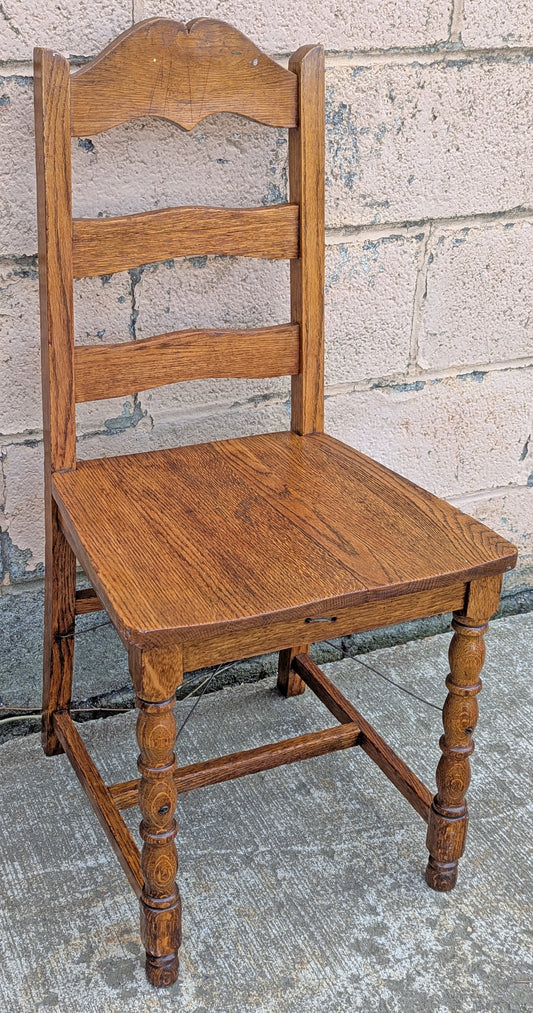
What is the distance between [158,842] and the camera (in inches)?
50.6

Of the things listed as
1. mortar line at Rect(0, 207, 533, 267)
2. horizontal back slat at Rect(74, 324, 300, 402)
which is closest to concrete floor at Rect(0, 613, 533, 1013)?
horizontal back slat at Rect(74, 324, 300, 402)

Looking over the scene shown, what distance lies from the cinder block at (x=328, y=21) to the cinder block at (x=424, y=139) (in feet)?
0.16

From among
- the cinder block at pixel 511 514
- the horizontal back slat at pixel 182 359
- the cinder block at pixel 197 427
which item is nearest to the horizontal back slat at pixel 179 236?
the horizontal back slat at pixel 182 359

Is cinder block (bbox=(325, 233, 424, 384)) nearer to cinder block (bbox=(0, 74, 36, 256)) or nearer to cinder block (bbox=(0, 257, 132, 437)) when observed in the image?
cinder block (bbox=(0, 257, 132, 437))

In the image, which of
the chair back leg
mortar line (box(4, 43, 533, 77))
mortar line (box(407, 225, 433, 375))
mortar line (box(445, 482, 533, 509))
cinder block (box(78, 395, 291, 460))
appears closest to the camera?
the chair back leg

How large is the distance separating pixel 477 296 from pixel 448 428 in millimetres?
291

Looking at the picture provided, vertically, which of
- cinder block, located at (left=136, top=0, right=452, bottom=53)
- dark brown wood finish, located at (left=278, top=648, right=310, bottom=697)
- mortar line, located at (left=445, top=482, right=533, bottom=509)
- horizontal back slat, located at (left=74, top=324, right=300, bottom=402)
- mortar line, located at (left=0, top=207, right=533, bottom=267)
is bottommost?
dark brown wood finish, located at (left=278, top=648, right=310, bottom=697)

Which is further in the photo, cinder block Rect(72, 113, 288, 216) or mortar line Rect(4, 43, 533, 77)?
mortar line Rect(4, 43, 533, 77)

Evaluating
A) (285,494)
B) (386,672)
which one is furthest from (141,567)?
(386,672)

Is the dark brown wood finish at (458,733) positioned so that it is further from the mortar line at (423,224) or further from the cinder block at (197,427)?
the mortar line at (423,224)

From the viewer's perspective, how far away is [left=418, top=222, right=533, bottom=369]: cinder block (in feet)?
6.47

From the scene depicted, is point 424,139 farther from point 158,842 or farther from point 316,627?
point 158,842

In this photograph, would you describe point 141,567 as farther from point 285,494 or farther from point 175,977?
point 175,977

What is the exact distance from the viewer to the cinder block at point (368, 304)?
6.16 feet
